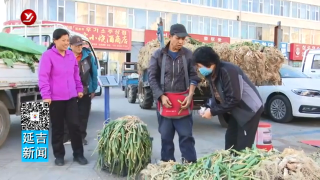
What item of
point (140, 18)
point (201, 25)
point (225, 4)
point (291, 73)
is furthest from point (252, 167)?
point (225, 4)

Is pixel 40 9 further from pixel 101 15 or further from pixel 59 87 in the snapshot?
pixel 59 87

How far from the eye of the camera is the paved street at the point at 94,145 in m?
4.10

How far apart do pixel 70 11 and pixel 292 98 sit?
19689 millimetres

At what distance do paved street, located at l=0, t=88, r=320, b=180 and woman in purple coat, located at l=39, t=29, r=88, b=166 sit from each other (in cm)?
30

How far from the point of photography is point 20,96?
18.4 ft

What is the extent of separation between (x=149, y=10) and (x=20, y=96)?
22.5 m

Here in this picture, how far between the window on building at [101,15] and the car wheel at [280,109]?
755 inches

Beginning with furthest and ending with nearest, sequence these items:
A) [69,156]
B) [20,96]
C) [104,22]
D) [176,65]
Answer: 1. [104,22]
2. [20,96]
3. [69,156]
4. [176,65]

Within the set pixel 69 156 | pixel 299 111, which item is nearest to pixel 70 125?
pixel 69 156

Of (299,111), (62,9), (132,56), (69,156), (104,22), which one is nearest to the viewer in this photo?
(69,156)

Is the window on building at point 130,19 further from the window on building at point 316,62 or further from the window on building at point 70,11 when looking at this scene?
the window on building at point 316,62

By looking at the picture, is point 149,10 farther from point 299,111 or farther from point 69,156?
point 69,156

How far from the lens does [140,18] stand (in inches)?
1052

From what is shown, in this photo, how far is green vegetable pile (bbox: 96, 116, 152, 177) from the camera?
3.77m
